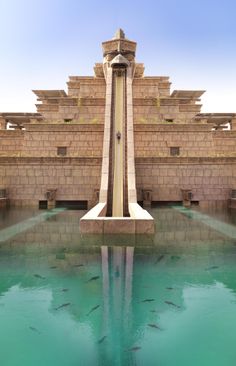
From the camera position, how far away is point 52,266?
279 inches

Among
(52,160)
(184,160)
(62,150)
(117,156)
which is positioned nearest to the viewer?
(117,156)

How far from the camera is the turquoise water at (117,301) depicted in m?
3.67

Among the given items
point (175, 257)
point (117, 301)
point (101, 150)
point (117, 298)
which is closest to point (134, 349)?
point (117, 301)

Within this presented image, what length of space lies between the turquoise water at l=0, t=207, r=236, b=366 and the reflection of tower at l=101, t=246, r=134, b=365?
0.02m

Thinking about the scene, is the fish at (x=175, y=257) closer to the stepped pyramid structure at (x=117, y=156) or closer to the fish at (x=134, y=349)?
the stepped pyramid structure at (x=117, y=156)

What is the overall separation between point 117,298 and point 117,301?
12cm

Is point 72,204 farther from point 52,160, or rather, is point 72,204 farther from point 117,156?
point 117,156

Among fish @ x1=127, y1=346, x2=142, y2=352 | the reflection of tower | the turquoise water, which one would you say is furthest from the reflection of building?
fish @ x1=127, y1=346, x2=142, y2=352

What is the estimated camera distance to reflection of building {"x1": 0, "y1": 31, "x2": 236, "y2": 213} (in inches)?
761

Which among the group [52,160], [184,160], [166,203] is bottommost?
[166,203]

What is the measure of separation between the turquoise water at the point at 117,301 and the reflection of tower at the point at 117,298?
0.05ft

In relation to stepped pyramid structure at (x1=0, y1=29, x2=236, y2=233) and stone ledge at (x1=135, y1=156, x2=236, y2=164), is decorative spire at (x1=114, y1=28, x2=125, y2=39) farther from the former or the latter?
stone ledge at (x1=135, y1=156, x2=236, y2=164)

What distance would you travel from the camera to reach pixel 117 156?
17.2 meters

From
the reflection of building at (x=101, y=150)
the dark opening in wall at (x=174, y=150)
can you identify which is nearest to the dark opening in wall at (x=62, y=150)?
the reflection of building at (x=101, y=150)
